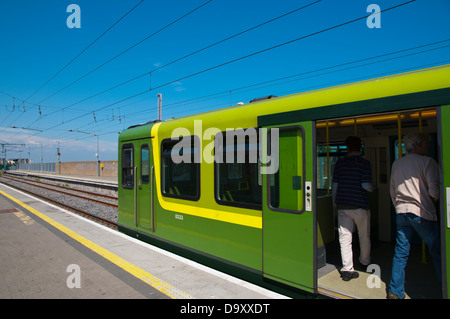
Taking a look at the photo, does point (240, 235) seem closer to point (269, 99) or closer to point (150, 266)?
point (150, 266)

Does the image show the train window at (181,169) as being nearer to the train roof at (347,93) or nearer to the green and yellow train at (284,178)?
the green and yellow train at (284,178)

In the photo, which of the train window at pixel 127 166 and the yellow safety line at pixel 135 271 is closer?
the yellow safety line at pixel 135 271

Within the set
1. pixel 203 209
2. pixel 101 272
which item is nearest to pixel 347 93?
pixel 203 209

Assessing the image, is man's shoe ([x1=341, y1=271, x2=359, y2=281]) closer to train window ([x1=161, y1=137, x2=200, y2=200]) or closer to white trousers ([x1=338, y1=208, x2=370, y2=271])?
white trousers ([x1=338, y1=208, x2=370, y2=271])

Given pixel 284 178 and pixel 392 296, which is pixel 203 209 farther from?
pixel 392 296

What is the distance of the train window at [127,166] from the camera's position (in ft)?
22.3

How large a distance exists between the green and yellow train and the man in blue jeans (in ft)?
0.64

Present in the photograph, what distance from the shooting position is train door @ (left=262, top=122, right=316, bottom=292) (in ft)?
10.8

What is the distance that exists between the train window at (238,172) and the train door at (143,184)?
2.15m

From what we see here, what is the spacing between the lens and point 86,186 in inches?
848

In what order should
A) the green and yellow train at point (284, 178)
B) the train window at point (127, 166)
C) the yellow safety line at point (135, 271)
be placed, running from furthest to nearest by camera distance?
the train window at point (127, 166)
the yellow safety line at point (135, 271)
the green and yellow train at point (284, 178)

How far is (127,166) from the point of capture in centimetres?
698

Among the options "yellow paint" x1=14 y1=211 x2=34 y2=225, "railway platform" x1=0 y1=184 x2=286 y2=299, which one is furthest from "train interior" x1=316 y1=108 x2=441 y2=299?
"yellow paint" x1=14 y1=211 x2=34 y2=225

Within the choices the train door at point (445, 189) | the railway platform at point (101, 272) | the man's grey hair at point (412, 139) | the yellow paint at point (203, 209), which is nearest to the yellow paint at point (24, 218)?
the railway platform at point (101, 272)
